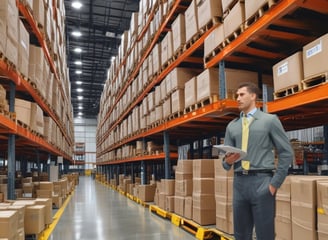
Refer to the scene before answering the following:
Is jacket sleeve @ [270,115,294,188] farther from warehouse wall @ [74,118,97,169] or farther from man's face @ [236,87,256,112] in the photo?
warehouse wall @ [74,118,97,169]

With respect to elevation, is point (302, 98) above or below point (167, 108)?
below

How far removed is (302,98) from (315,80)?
22cm

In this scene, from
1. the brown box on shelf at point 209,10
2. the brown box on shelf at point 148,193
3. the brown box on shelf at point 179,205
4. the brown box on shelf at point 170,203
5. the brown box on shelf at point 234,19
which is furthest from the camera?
the brown box on shelf at point 148,193

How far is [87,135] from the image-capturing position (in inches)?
1850

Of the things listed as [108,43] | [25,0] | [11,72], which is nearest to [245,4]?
[11,72]

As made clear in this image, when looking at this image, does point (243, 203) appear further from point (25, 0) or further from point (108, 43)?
point (108, 43)

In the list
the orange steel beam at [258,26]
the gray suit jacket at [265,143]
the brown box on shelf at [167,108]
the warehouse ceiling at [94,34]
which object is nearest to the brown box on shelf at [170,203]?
the brown box on shelf at [167,108]

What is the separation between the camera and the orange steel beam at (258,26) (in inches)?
130

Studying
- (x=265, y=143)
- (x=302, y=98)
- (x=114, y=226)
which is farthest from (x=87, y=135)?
(x=265, y=143)

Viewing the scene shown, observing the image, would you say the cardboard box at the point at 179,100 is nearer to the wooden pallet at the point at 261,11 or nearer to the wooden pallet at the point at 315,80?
the wooden pallet at the point at 261,11

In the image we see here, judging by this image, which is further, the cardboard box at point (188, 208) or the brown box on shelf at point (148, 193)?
the brown box on shelf at point (148, 193)

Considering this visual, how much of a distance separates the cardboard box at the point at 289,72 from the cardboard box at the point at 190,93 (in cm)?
192

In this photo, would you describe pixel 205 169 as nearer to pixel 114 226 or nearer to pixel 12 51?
pixel 114 226

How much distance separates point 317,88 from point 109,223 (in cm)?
529
